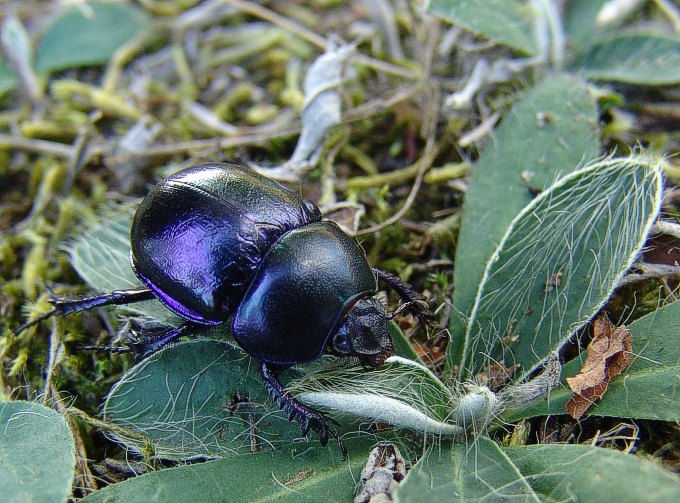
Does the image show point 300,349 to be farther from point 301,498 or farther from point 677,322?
point 677,322

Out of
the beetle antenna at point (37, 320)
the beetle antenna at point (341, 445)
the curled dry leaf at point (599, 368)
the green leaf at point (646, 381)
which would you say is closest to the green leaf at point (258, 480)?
the beetle antenna at point (341, 445)

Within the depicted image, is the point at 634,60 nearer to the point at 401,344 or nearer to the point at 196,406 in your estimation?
the point at 401,344

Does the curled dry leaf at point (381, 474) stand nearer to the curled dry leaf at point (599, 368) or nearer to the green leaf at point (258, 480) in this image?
the green leaf at point (258, 480)

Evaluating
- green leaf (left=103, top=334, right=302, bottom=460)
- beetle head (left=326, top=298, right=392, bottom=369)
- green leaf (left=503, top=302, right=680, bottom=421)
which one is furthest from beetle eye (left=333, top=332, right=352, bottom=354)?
green leaf (left=503, top=302, right=680, bottom=421)

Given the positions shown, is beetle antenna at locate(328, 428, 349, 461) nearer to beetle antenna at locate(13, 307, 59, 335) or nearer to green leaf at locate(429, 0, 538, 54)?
beetle antenna at locate(13, 307, 59, 335)

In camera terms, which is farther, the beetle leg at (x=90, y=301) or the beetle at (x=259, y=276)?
the beetle leg at (x=90, y=301)
